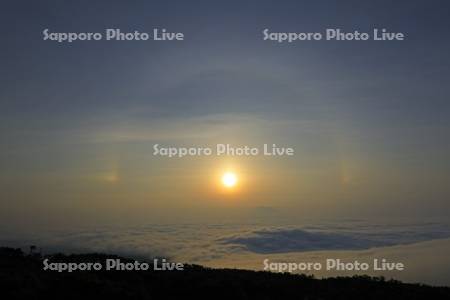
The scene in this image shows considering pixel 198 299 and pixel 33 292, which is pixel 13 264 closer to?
pixel 33 292

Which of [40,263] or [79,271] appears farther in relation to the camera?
[40,263]

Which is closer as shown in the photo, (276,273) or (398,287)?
(398,287)

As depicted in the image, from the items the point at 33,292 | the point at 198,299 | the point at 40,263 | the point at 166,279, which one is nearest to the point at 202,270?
the point at 166,279

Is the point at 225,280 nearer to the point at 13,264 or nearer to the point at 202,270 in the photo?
the point at 202,270

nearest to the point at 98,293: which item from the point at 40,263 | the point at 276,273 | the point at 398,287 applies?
the point at 40,263

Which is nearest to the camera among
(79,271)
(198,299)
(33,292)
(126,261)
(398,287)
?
(33,292)

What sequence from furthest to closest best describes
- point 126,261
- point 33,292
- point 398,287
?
point 126,261
point 398,287
point 33,292
